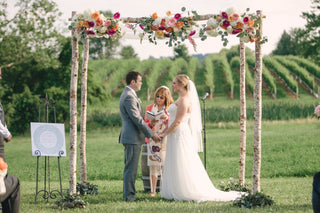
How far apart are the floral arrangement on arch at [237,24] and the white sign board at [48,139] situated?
3089 mm

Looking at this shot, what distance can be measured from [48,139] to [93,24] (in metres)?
2.09

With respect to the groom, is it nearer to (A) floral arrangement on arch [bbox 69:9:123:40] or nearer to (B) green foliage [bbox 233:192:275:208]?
(A) floral arrangement on arch [bbox 69:9:123:40]

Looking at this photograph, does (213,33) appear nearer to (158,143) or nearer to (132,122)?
(132,122)

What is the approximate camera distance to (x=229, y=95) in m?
32.5

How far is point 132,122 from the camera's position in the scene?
7.42 meters

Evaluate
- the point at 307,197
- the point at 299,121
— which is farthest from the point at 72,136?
the point at 299,121

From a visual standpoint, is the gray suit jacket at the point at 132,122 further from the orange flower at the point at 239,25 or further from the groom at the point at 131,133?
the orange flower at the point at 239,25

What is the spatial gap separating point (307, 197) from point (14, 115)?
2319 cm

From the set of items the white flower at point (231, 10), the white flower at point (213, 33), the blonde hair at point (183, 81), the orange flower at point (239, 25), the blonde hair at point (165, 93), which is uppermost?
the white flower at point (231, 10)

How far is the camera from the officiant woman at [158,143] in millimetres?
8047

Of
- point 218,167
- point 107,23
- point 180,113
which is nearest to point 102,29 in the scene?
point 107,23

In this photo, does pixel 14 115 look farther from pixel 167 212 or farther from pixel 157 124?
pixel 167 212

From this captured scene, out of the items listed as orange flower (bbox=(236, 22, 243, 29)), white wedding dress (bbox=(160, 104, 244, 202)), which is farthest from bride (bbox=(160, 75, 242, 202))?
orange flower (bbox=(236, 22, 243, 29))

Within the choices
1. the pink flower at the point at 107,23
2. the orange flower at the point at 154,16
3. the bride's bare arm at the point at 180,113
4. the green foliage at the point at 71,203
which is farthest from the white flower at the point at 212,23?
the green foliage at the point at 71,203
